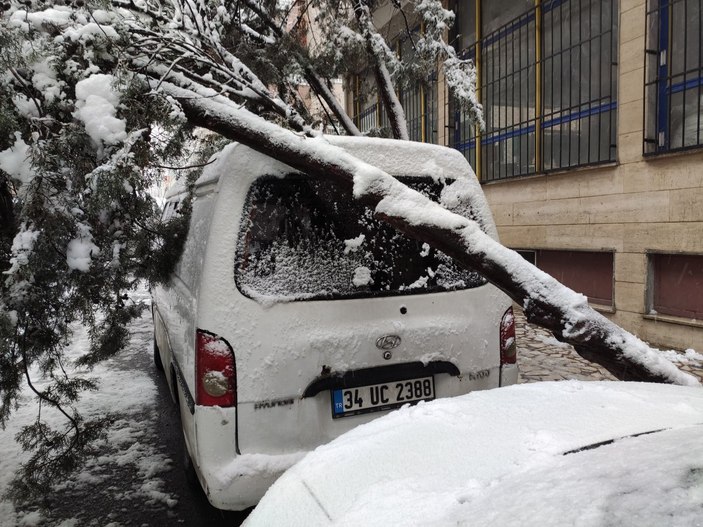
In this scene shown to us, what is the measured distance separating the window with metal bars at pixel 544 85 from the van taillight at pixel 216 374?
252 inches

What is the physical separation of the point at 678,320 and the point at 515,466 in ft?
19.4

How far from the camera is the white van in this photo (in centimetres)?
237

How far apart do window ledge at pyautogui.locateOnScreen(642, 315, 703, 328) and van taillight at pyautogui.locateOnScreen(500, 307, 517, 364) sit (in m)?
4.10

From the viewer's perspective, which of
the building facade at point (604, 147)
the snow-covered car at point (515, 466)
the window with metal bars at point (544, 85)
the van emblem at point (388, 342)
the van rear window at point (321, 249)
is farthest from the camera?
the window with metal bars at point (544, 85)

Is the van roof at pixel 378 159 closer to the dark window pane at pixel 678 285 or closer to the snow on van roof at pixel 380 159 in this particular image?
the snow on van roof at pixel 380 159

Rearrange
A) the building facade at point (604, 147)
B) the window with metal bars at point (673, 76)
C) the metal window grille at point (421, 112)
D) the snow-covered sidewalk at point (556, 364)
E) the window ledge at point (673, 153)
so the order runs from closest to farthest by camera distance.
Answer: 1. the snow-covered sidewalk at point (556, 364)
2. the window ledge at point (673, 153)
3. the window with metal bars at point (673, 76)
4. the building facade at point (604, 147)
5. the metal window grille at point (421, 112)

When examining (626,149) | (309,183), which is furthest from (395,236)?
(626,149)

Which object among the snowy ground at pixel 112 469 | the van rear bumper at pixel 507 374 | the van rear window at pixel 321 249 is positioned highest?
the van rear window at pixel 321 249

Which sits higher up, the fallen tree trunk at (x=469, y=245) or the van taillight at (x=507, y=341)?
the fallen tree trunk at (x=469, y=245)

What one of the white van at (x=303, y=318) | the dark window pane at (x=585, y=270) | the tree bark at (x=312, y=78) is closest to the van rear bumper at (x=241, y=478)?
the white van at (x=303, y=318)

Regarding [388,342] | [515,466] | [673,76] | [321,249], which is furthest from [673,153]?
[515,466]

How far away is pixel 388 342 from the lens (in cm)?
260

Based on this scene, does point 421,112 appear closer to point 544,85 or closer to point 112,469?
point 544,85

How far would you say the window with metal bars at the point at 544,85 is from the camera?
285 inches
